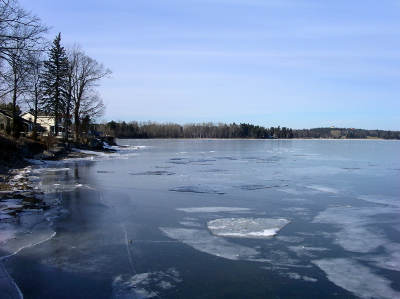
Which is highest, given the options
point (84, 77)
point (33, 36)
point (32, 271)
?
point (84, 77)

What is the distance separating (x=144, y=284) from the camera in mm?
4676

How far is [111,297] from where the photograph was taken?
4281 mm

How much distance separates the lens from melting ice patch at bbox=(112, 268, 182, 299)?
172 inches

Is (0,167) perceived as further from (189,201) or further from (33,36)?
(189,201)

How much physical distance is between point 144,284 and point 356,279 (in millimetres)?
3048

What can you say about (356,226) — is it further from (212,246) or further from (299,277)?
(212,246)

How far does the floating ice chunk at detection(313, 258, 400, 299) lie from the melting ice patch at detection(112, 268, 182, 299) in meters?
2.30

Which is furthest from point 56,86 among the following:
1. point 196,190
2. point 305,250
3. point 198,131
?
point 198,131

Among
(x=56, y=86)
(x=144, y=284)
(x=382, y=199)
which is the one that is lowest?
(x=144, y=284)

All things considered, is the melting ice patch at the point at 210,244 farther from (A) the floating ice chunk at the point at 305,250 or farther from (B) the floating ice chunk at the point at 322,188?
(B) the floating ice chunk at the point at 322,188

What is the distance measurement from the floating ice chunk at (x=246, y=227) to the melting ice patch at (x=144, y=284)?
7.24 feet

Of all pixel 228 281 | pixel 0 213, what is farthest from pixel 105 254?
pixel 0 213

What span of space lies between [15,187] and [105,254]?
7.97 metres

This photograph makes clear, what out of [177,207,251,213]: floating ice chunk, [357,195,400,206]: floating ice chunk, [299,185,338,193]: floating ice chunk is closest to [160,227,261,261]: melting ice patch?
[177,207,251,213]: floating ice chunk
